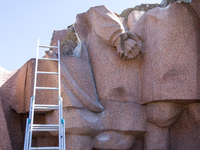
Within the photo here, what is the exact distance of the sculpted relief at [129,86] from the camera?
5.25 m

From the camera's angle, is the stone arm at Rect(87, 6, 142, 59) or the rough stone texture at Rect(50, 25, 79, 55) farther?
the rough stone texture at Rect(50, 25, 79, 55)

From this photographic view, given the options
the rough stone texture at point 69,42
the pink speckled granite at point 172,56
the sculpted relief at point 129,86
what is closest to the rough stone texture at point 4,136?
the sculpted relief at point 129,86

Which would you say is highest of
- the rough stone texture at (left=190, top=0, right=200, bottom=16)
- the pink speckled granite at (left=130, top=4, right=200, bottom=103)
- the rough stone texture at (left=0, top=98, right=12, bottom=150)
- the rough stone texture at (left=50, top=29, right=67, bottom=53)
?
the rough stone texture at (left=190, top=0, right=200, bottom=16)

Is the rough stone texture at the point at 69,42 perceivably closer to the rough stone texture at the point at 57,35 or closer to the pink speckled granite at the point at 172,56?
the rough stone texture at the point at 57,35

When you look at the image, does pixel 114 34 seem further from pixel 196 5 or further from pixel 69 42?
pixel 69 42

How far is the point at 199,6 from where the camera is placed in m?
5.57

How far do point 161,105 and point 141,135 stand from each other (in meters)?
0.73

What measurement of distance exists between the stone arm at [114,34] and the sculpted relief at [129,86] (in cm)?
2

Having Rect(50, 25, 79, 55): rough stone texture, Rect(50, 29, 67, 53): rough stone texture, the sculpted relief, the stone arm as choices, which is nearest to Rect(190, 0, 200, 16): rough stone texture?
the sculpted relief

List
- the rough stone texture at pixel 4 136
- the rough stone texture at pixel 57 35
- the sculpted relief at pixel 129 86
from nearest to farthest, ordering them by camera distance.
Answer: the rough stone texture at pixel 4 136 < the sculpted relief at pixel 129 86 < the rough stone texture at pixel 57 35

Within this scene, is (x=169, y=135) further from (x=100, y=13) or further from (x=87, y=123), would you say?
(x=100, y=13)

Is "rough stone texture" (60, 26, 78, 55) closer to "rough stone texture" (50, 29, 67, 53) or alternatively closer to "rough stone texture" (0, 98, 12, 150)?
"rough stone texture" (50, 29, 67, 53)

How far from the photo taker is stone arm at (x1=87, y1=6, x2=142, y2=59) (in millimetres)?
5578

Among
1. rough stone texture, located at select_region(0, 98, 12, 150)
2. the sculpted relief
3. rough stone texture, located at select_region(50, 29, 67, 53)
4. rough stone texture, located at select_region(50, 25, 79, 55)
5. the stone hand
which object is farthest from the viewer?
rough stone texture, located at select_region(50, 29, 67, 53)
